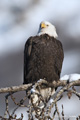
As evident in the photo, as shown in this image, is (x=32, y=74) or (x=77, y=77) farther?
(x=32, y=74)

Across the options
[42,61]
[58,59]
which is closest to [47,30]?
[58,59]

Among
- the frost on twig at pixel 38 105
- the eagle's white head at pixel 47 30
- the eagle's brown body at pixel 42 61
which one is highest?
the eagle's white head at pixel 47 30

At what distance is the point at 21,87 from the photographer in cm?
604

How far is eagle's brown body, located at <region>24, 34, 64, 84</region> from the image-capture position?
24.6 feet

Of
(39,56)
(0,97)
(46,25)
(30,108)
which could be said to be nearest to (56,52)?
(39,56)

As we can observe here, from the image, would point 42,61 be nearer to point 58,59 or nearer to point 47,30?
point 58,59

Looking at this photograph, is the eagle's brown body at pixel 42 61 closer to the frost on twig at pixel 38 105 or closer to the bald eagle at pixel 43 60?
the bald eagle at pixel 43 60

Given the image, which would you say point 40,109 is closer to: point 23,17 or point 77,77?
point 77,77

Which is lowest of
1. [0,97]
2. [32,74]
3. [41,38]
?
[0,97]

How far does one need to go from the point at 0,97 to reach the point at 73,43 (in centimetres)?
325

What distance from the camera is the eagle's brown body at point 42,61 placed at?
7.51 meters

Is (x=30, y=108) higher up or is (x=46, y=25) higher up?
(x=46, y=25)

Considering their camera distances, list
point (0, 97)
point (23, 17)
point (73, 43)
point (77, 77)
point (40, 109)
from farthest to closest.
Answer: point (23, 17) → point (73, 43) → point (0, 97) → point (77, 77) → point (40, 109)

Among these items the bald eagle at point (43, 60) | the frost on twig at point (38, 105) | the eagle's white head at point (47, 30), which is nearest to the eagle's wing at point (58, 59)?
the bald eagle at point (43, 60)
